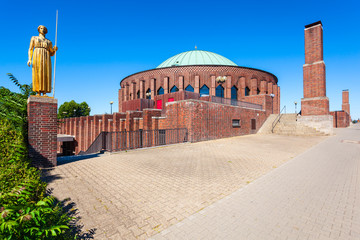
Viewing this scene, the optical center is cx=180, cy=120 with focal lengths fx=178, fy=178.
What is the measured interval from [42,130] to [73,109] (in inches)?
2207

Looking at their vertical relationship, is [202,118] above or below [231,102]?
below

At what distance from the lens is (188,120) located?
1395 cm

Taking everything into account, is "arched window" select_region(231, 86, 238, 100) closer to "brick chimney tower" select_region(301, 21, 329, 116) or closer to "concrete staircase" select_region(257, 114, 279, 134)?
"concrete staircase" select_region(257, 114, 279, 134)

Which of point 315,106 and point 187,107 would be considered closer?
point 187,107

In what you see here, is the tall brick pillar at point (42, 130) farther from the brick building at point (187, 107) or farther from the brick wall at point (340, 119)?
the brick wall at point (340, 119)

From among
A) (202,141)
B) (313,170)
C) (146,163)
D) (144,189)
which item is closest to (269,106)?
(202,141)

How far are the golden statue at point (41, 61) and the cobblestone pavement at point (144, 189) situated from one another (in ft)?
10.4

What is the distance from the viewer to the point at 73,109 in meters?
55.1

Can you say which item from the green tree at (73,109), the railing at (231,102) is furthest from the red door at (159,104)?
the green tree at (73,109)

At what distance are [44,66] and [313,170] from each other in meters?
10.5

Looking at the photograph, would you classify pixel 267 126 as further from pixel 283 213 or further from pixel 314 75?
pixel 283 213

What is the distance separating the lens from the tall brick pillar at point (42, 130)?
21.2 feet

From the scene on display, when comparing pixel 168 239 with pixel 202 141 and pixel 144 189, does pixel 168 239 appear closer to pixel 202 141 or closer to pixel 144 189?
pixel 144 189

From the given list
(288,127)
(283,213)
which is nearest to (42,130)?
(283,213)
